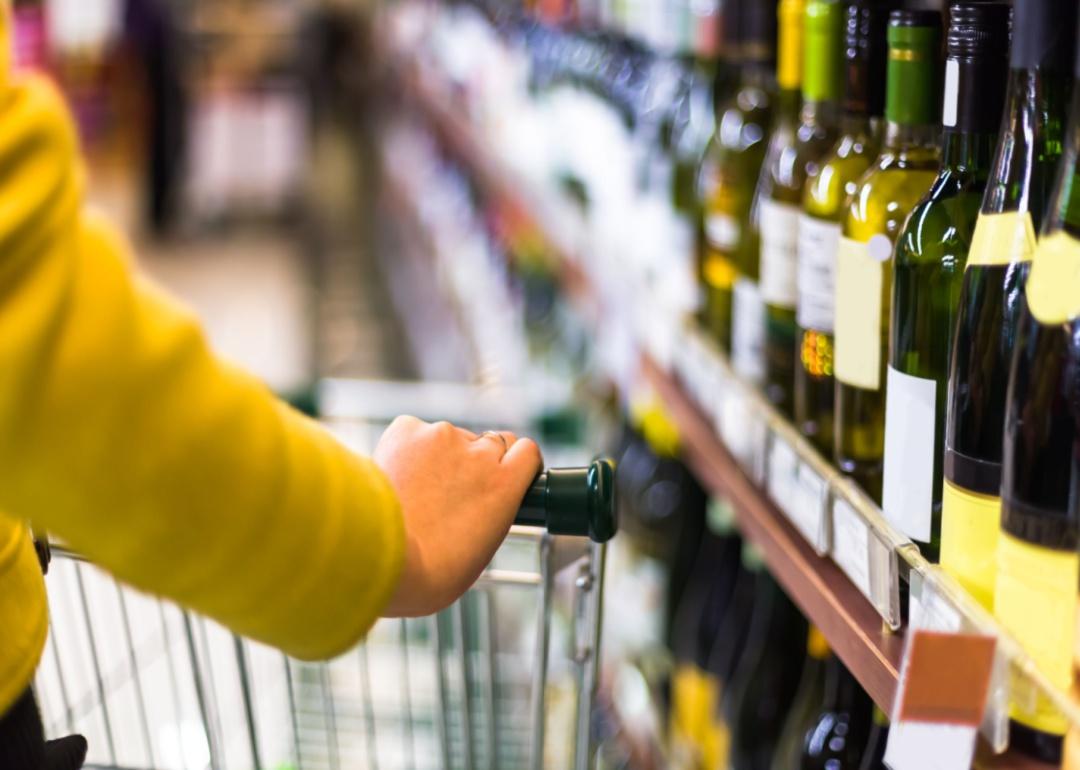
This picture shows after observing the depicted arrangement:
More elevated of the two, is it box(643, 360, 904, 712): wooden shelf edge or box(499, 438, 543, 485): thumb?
box(499, 438, 543, 485): thumb

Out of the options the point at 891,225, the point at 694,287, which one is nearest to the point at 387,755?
the point at 694,287

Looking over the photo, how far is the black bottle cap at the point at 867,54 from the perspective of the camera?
42.4 inches

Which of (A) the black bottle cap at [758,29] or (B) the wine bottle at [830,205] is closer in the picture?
(B) the wine bottle at [830,205]

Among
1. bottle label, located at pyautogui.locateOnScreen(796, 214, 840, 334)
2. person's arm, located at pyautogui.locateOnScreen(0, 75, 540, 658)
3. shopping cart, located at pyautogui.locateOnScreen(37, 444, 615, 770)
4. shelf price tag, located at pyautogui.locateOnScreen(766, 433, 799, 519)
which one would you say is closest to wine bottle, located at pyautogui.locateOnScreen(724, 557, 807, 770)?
shopping cart, located at pyautogui.locateOnScreen(37, 444, 615, 770)

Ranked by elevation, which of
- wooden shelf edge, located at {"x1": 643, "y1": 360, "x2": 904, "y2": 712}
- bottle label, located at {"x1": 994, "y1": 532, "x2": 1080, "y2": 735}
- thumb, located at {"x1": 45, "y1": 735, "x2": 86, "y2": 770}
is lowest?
thumb, located at {"x1": 45, "y1": 735, "x2": 86, "y2": 770}

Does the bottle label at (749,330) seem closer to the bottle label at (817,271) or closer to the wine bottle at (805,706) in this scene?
the bottle label at (817,271)

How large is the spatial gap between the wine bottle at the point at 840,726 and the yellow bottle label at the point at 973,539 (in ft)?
1.88

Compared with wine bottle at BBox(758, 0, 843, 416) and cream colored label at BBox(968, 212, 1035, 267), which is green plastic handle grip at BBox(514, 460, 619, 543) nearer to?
cream colored label at BBox(968, 212, 1035, 267)

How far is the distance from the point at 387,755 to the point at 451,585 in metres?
1.61

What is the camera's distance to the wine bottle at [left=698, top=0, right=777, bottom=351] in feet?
4.99

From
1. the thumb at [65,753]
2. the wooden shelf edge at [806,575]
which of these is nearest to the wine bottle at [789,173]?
the wooden shelf edge at [806,575]

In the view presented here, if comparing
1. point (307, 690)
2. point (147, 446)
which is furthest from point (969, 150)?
point (307, 690)

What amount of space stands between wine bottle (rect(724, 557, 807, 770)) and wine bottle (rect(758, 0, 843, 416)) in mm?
532

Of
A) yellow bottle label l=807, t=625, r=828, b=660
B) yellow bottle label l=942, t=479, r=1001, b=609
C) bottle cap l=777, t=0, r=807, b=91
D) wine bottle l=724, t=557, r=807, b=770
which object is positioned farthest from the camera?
wine bottle l=724, t=557, r=807, b=770
